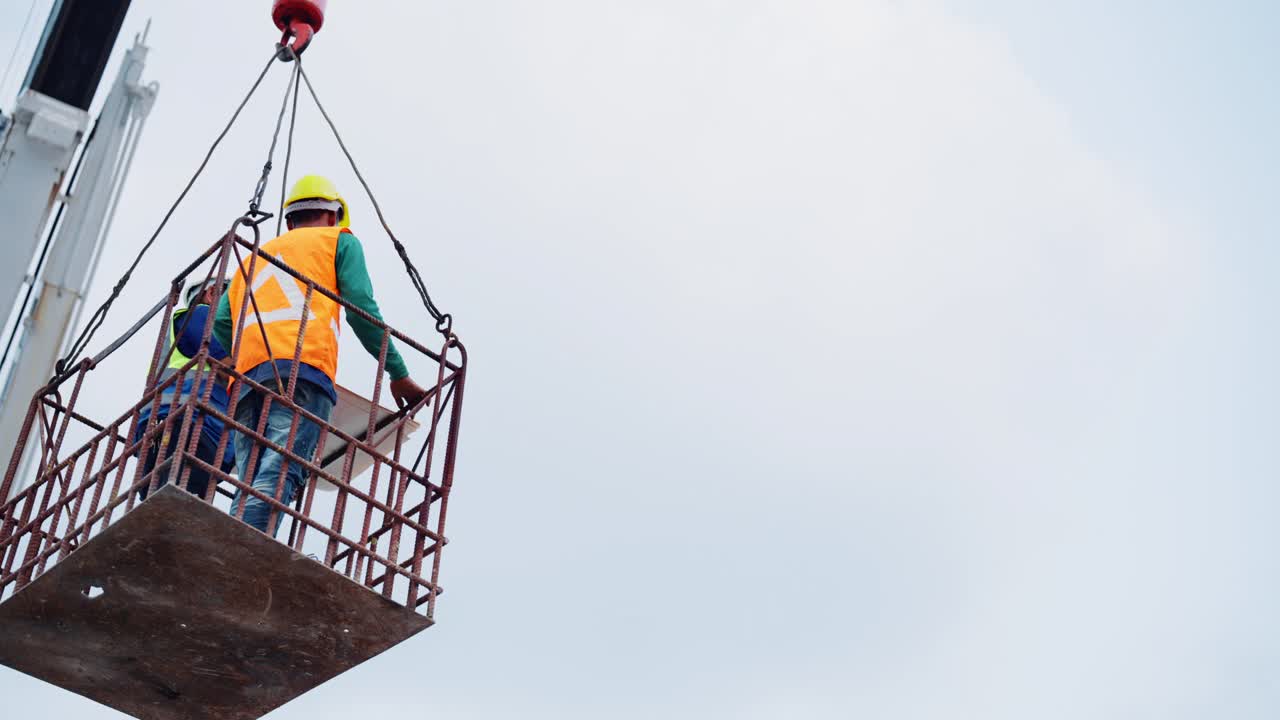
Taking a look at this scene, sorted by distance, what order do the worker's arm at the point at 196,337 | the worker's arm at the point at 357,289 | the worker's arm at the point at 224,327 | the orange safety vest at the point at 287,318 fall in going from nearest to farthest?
1. the orange safety vest at the point at 287,318
2. the worker's arm at the point at 357,289
3. the worker's arm at the point at 224,327
4. the worker's arm at the point at 196,337

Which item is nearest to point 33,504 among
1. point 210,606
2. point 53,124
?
point 210,606

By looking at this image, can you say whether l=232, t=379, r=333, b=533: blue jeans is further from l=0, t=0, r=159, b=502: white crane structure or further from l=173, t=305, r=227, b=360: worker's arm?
l=0, t=0, r=159, b=502: white crane structure

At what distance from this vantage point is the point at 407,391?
29.4 feet

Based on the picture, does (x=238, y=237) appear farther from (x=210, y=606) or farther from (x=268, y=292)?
(x=210, y=606)

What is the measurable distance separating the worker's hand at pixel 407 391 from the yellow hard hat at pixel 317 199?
3.20 feet

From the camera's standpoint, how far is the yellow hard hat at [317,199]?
9.33 m

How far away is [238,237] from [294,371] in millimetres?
654

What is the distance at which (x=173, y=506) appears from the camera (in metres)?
7.12

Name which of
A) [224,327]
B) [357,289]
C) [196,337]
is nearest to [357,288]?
[357,289]

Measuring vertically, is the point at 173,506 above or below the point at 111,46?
below

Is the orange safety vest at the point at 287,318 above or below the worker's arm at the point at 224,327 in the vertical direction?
below

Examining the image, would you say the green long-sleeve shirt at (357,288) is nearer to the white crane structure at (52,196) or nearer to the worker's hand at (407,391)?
the worker's hand at (407,391)

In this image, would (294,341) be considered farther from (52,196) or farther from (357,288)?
(52,196)

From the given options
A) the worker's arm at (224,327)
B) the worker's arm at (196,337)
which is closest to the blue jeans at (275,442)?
the worker's arm at (224,327)
